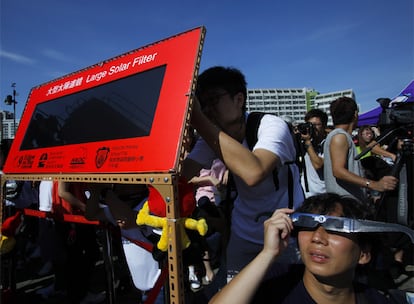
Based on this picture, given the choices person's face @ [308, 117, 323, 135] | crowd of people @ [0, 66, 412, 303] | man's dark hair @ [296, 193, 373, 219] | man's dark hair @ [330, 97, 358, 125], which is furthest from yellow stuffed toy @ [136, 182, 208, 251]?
person's face @ [308, 117, 323, 135]

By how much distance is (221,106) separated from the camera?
1.56 m

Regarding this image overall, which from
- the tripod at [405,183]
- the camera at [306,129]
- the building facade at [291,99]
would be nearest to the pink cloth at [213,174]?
the camera at [306,129]

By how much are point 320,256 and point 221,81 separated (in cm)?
91

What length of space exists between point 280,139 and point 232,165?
0.31 m

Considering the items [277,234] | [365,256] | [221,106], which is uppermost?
[221,106]

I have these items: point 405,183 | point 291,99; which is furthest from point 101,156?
point 291,99

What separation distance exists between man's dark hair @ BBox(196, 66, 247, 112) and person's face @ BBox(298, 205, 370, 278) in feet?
2.56

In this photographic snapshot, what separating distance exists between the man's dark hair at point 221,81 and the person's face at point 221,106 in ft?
0.07

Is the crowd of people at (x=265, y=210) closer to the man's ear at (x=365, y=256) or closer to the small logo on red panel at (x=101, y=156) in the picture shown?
the man's ear at (x=365, y=256)

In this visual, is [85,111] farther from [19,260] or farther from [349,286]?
[19,260]

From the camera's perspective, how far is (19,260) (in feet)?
17.0

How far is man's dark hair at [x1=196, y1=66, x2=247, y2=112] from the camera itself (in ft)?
5.10

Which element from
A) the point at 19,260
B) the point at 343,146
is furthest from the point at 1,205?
the point at 19,260

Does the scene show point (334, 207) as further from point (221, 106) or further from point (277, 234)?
point (221, 106)
